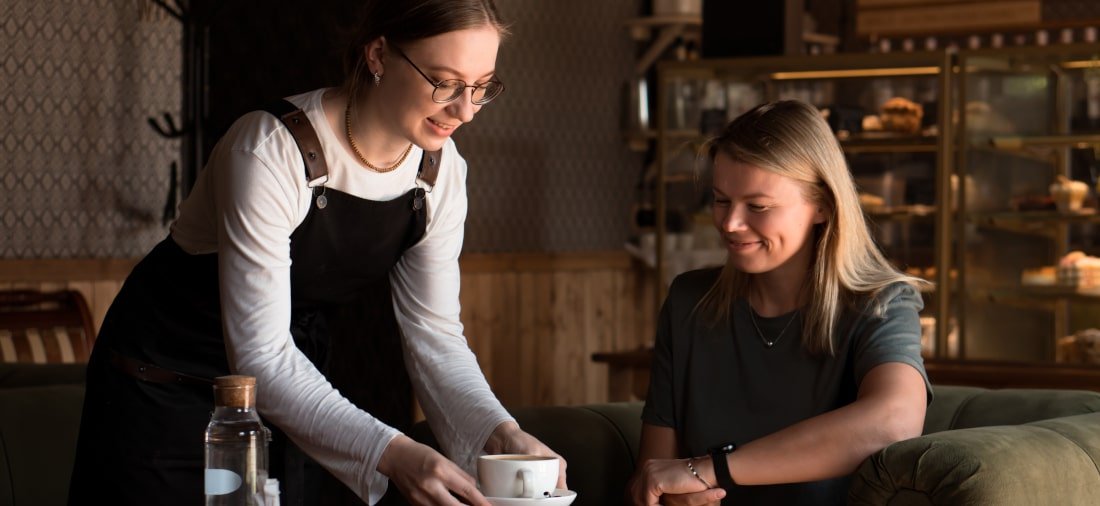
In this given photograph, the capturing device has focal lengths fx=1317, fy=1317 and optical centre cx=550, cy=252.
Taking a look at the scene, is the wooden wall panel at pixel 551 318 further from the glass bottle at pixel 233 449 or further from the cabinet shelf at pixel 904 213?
the glass bottle at pixel 233 449

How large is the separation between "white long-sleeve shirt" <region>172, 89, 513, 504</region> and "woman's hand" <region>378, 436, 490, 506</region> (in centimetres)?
3

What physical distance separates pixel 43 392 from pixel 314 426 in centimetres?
140

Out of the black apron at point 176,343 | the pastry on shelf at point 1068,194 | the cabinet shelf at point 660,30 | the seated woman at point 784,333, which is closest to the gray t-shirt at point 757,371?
the seated woman at point 784,333

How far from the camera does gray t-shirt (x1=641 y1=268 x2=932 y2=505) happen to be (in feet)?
6.77

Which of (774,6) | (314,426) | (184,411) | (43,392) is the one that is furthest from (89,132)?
(314,426)

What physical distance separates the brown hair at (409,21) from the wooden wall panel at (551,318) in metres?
3.75

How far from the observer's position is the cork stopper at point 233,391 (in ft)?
4.08

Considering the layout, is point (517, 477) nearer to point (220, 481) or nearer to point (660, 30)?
point (220, 481)

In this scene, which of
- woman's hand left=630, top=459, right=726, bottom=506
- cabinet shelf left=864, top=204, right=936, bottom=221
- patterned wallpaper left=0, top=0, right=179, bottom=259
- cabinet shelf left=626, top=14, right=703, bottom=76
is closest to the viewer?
woman's hand left=630, top=459, right=726, bottom=506

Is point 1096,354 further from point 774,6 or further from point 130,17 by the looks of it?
point 130,17

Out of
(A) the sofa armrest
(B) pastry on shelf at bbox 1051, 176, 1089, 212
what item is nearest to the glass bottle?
(A) the sofa armrest

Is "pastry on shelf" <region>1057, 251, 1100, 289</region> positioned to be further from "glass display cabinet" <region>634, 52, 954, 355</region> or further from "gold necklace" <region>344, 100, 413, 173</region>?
"gold necklace" <region>344, 100, 413, 173</region>

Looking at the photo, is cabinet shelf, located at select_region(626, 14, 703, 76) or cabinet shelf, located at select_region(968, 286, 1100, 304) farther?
cabinet shelf, located at select_region(626, 14, 703, 76)

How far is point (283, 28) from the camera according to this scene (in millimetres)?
4242
